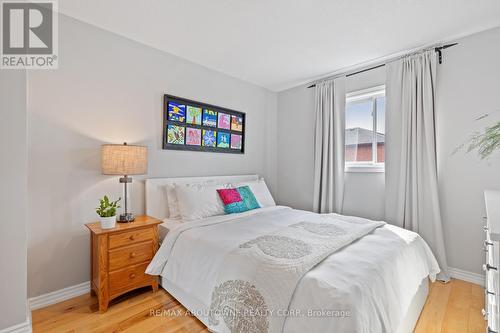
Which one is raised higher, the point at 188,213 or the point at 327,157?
the point at 327,157

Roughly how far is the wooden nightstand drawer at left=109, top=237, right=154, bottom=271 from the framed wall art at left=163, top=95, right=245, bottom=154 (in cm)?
112

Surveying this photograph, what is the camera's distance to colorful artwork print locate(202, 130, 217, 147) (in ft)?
10.0

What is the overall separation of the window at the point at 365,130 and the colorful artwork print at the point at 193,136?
6.65 ft

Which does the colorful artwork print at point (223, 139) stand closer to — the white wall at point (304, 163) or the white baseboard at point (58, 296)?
the white wall at point (304, 163)

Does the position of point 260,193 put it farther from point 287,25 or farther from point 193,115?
point 287,25

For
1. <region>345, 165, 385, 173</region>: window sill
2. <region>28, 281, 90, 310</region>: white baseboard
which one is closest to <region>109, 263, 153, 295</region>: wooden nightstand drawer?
<region>28, 281, 90, 310</region>: white baseboard

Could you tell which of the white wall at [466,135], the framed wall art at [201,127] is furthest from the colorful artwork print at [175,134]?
the white wall at [466,135]

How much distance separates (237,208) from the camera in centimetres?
263

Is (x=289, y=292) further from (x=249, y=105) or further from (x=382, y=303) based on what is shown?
(x=249, y=105)

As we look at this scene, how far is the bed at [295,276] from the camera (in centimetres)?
112

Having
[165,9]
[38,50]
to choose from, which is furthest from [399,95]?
[38,50]

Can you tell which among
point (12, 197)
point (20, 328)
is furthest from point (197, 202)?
point (20, 328)

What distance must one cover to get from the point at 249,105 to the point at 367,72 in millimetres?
1690
